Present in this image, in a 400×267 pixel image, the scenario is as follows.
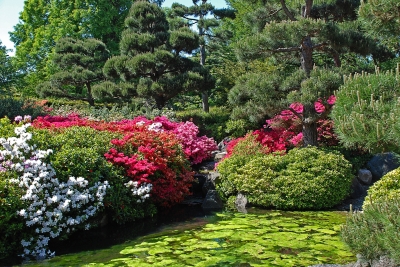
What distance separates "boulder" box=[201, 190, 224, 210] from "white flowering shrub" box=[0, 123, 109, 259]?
2.29 metres

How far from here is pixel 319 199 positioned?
6625mm

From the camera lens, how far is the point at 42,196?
16.5ft

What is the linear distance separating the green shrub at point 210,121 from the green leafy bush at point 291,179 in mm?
4508

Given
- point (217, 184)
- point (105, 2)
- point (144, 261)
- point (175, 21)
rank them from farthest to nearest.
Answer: point (105, 2) < point (175, 21) < point (217, 184) < point (144, 261)

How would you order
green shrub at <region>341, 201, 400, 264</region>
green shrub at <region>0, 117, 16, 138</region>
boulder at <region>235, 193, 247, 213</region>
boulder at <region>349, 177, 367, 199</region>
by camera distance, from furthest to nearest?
boulder at <region>349, 177, 367, 199</region> < boulder at <region>235, 193, 247, 213</region> < green shrub at <region>0, 117, 16, 138</region> < green shrub at <region>341, 201, 400, 264</region>

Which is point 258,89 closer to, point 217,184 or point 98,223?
point 217,184

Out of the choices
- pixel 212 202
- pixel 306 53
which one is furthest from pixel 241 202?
pixel 306 53

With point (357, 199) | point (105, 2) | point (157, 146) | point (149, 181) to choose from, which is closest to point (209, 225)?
point (149, 181)

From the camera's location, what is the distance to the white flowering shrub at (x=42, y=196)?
4.87m

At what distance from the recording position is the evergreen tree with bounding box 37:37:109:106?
15578 millimetres

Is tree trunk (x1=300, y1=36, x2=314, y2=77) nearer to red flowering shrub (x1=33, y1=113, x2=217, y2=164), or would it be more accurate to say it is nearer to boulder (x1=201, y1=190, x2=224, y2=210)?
red flowering shrub (x1=33, y1=113, x2=217, y2=164)

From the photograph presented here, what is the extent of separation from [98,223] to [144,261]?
6.19ft

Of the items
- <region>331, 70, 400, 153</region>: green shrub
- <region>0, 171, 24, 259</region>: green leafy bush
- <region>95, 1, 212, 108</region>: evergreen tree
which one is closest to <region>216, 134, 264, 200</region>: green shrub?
<region>0, 171, 24, 259</region>: green leafy bush

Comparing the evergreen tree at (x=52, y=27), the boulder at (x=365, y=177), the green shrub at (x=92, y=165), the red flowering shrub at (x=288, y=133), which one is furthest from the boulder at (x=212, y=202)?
the evergreen tree at (x=52, y=27)
